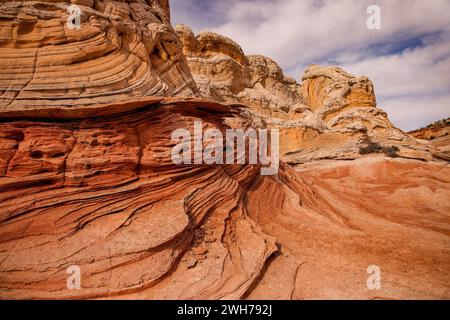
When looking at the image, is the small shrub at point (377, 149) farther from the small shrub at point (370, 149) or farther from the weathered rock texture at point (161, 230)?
the weathered rock texture at point (161, 230)

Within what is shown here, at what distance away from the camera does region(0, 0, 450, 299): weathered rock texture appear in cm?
367

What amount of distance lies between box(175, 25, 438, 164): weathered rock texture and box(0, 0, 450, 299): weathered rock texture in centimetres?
886

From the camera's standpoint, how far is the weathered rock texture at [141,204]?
367 centimetres

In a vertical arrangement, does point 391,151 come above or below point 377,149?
below

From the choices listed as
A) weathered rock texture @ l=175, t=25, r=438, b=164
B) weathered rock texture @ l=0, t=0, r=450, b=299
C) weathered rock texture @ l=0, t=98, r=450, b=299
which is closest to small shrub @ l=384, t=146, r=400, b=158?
weathered rock texture @ l=175, t=25, r=438, b=164

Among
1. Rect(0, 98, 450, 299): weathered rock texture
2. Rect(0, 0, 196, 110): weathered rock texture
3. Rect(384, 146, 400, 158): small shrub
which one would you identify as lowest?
Rect(0, 98, 450, 299): weathered rock texture

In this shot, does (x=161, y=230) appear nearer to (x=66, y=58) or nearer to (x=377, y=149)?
(x=66, y=58)

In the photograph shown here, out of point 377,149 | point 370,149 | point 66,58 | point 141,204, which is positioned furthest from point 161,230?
point 377,149

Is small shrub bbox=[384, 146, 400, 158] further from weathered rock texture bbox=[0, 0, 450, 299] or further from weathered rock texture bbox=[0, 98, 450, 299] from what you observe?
weathered rock texture bbox=[0, 98, 450, 299]

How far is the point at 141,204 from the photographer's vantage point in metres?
4.91

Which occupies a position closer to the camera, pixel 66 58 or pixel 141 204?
pixel 141 204

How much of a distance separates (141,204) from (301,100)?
38.6 m
